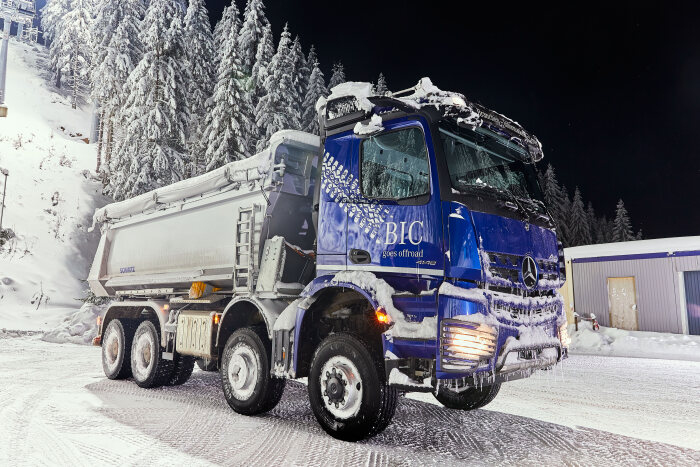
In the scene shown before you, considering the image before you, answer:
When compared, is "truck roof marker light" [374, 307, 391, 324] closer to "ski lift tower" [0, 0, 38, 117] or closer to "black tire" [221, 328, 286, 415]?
"black tire" [221, 328, 286, 415]

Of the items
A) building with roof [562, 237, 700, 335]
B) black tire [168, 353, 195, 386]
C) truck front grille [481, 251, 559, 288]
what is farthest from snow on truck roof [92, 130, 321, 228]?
building with roof [562, 237, 700, 335]

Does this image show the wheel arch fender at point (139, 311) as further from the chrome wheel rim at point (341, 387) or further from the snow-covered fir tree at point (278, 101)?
the snow-covered fir tree at point (278, 101)

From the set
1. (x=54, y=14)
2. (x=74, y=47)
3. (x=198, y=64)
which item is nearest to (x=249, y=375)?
(x=198, y=64)

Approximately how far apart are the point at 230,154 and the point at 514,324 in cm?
2807

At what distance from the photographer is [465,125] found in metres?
5.60

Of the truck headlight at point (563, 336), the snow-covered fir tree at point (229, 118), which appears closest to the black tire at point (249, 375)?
the truck headlight at point (563, 336)

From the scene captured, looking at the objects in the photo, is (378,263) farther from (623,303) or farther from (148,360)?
(623,303)

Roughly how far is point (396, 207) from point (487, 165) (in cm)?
127

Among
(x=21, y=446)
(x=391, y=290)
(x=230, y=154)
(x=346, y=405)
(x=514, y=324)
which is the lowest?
(x=21, y=446)

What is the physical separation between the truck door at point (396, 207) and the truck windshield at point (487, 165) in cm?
26

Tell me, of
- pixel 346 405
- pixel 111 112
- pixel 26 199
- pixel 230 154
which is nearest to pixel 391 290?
pixel 346 405

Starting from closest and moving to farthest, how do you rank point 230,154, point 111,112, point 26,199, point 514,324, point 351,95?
point 514,324 < point 351,95 < point 230,154 < point 26,199 < point 111,112

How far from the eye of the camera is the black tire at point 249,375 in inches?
258

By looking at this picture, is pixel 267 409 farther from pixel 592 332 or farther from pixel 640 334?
pixel 640 334
